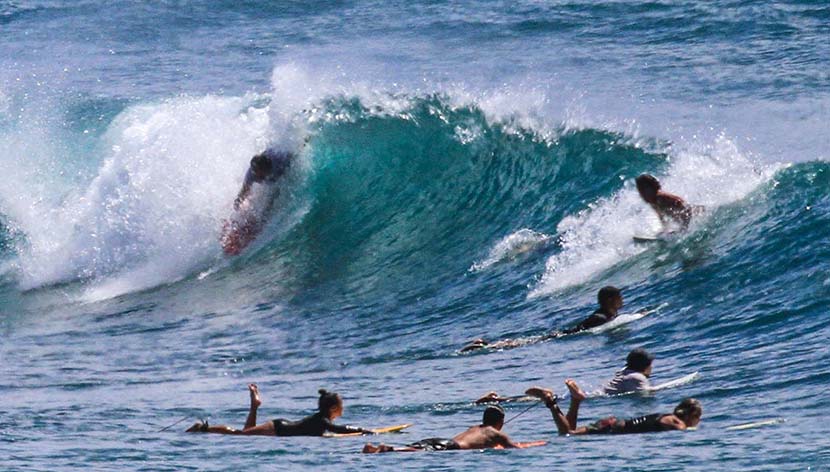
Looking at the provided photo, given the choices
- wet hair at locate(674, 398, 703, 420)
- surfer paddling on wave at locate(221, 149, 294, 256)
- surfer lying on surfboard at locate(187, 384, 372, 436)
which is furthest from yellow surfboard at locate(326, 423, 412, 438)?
surfer paddling on wave at locate(221, 149, 294, 256)

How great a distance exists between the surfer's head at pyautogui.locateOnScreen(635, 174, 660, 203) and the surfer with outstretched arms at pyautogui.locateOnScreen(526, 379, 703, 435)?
6044 millimetres

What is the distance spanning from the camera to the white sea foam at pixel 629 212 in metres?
17.0

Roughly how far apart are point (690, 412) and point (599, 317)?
377cm

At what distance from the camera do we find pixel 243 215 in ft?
69.8

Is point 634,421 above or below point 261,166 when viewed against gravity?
below

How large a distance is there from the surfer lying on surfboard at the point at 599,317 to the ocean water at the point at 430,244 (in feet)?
0.74

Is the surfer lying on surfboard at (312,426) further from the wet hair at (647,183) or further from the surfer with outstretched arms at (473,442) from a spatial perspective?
the wet hair at (647,183)

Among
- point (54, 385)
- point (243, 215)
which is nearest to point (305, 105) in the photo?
point (243, 215)

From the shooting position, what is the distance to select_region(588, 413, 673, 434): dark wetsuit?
35.2ft

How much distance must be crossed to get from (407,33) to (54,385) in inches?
866

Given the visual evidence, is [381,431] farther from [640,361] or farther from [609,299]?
[609,299]

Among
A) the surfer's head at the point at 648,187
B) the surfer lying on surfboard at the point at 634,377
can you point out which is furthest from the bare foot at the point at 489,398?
the surfer's head at the point at 648,187

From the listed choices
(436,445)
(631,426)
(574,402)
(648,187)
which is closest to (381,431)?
(436,445)

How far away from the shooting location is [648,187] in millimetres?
16906
